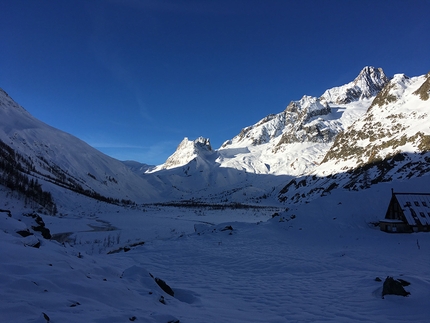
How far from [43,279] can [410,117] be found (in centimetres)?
10945

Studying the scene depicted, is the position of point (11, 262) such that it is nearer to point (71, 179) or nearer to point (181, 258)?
point (181, 258)

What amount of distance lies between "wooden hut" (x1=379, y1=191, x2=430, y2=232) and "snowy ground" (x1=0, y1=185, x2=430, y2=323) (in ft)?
3.22

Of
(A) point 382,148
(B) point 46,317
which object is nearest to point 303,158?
(A) point 382,148

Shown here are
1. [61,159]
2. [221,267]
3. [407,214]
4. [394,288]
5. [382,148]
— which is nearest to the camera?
[394,288]

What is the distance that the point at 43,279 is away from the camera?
17.7ft

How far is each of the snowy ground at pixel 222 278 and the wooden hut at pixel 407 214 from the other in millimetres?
983

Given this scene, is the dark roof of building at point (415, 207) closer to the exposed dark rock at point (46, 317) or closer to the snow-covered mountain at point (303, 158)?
the exposed dark rock at point (46, 317)

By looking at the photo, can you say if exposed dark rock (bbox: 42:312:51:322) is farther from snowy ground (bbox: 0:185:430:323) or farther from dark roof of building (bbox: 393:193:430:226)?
dark roof of building (bbox: 393:193:430:226)

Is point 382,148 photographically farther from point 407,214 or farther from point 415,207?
point 407,214

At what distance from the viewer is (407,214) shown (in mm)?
21828

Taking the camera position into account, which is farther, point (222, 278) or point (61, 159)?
point (61, 159)

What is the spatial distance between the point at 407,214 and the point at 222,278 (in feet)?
64.0

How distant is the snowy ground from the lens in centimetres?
507

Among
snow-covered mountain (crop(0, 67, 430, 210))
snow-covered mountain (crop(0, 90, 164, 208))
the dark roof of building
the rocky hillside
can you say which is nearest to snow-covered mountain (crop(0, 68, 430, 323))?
the dark roof of building
